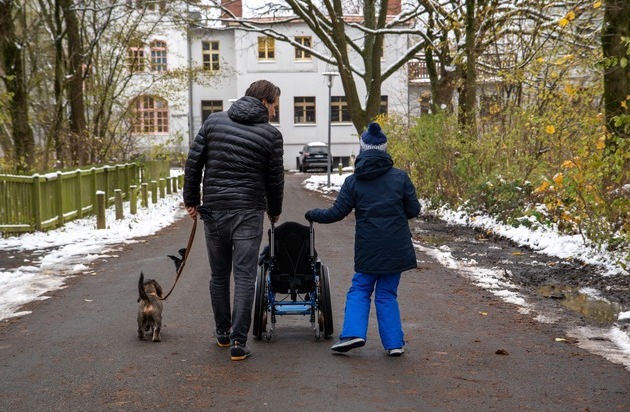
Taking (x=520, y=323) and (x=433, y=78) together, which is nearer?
(x=520, y=323)

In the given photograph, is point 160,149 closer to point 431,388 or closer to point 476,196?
point 476,196

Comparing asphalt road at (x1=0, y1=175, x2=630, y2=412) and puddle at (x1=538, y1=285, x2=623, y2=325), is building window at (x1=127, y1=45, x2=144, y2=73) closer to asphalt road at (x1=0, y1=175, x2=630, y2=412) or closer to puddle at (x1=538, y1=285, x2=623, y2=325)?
asphalt road at (x1=0, y1=175, x2=630, y2=412)

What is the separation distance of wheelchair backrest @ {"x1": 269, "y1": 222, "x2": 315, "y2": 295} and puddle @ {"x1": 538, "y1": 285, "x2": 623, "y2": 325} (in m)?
2.92

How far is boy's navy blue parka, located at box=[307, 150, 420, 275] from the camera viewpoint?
6.55 m

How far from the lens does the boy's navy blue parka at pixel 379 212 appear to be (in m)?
6.55

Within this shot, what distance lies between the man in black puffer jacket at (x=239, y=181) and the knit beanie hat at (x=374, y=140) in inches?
26.2

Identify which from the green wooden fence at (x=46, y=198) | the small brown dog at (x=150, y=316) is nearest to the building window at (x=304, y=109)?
the green wooden fence at (x=46, y=198)

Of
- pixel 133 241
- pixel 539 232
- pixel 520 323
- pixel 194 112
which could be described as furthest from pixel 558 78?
pixel 194 112

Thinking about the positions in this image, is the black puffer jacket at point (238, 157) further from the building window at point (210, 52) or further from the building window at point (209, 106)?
the building window at point (210, 52)

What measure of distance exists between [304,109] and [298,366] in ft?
181

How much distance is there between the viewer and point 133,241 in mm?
15836

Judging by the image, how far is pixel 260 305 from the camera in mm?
6934

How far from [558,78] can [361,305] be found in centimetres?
1169

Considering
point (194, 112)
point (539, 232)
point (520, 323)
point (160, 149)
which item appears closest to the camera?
point (520, 323)
